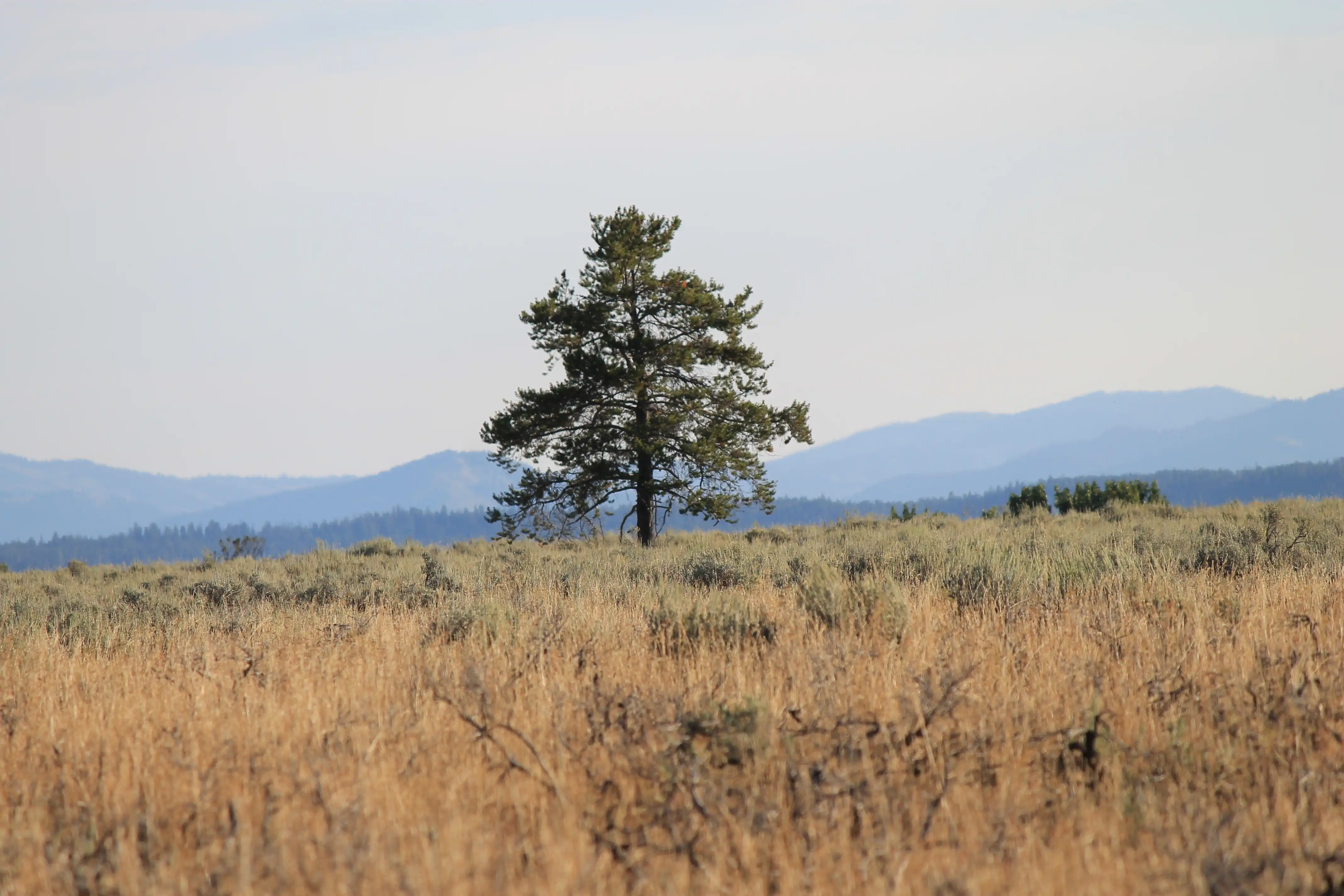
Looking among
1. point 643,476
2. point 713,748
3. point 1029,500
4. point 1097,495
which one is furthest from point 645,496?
point 713,748

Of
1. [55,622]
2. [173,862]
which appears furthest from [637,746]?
[55,622]

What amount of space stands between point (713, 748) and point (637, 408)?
20781 mm

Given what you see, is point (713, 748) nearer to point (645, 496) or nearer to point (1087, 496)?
point (645, 496)

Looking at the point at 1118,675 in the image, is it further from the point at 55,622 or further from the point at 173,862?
the point at 55,622

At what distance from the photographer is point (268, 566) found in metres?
21.5

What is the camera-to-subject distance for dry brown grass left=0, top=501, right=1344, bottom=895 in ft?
12.2

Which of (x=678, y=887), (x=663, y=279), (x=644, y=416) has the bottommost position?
(x=678, y=887)

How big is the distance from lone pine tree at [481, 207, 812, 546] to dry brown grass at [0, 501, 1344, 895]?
1539 cm

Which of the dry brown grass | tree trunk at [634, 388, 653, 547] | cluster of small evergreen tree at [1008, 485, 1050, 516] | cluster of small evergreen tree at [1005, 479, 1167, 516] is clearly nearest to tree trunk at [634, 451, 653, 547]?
tree trunk at [634, 388, 653, 547]

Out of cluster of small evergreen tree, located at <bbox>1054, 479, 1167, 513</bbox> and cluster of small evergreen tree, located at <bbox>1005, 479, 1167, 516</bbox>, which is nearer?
cluster of small evergreen tree, located at <bbox>1005, 479, 1167, 516</bbox>

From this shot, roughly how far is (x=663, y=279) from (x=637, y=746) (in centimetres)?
2105

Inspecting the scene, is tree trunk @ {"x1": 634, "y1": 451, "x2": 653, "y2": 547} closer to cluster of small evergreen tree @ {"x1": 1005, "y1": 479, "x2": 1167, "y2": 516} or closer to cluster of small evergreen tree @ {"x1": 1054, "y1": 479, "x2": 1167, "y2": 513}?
cluster of small evergreen tree @ {"x1": 1005, "y1": 479, "x2": 1167, "y2": 516}

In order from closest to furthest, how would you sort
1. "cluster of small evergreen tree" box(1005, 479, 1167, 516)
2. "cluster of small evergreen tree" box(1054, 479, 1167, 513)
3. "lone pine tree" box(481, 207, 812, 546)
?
"lone pine tree" box(481, 207, 812, 546) → "cluster of small evergreen tree" box(1005, 479, 1167, 516) → "cluster of small evergreen tree" box(1054, 479, 1167, 513)

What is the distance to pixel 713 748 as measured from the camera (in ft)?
15.8
